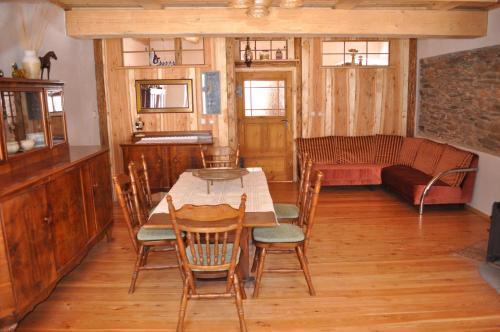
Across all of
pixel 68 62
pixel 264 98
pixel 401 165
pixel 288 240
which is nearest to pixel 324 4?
pixel 264 98

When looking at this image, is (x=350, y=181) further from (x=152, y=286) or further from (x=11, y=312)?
(x=11, y=312)

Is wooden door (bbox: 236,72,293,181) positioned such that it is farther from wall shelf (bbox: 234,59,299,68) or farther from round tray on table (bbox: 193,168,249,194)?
round tray on table (bbox: 193,168,249,194)

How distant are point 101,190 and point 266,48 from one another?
4118 millimetres

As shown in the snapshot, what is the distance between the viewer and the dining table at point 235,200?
2898mm

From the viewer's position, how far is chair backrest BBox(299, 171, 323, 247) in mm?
3134

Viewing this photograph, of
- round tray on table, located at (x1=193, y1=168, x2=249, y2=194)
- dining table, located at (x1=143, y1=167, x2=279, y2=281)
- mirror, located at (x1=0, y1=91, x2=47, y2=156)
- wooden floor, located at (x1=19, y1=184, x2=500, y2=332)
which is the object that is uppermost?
mirror, located at (x1=0, y1=91, x2=47, y2=156)

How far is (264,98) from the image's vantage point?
7.25 m

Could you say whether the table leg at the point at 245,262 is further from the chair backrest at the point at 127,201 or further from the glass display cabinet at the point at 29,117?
the glass display cabinet at the point at 29,117

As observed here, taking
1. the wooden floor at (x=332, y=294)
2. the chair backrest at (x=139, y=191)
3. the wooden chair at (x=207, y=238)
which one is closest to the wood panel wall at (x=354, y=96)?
the wooden floor at (x=332, y=294)

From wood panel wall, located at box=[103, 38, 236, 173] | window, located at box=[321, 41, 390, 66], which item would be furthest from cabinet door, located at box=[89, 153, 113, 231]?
window, located at box=[321, 41, 390, 66]

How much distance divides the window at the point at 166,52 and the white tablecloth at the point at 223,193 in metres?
2.78

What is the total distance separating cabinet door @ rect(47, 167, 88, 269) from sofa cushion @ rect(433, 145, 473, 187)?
432 centimetres

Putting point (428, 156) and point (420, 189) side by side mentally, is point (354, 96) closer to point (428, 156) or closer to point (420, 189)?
point (428, 156)

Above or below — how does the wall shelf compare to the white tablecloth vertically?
above
